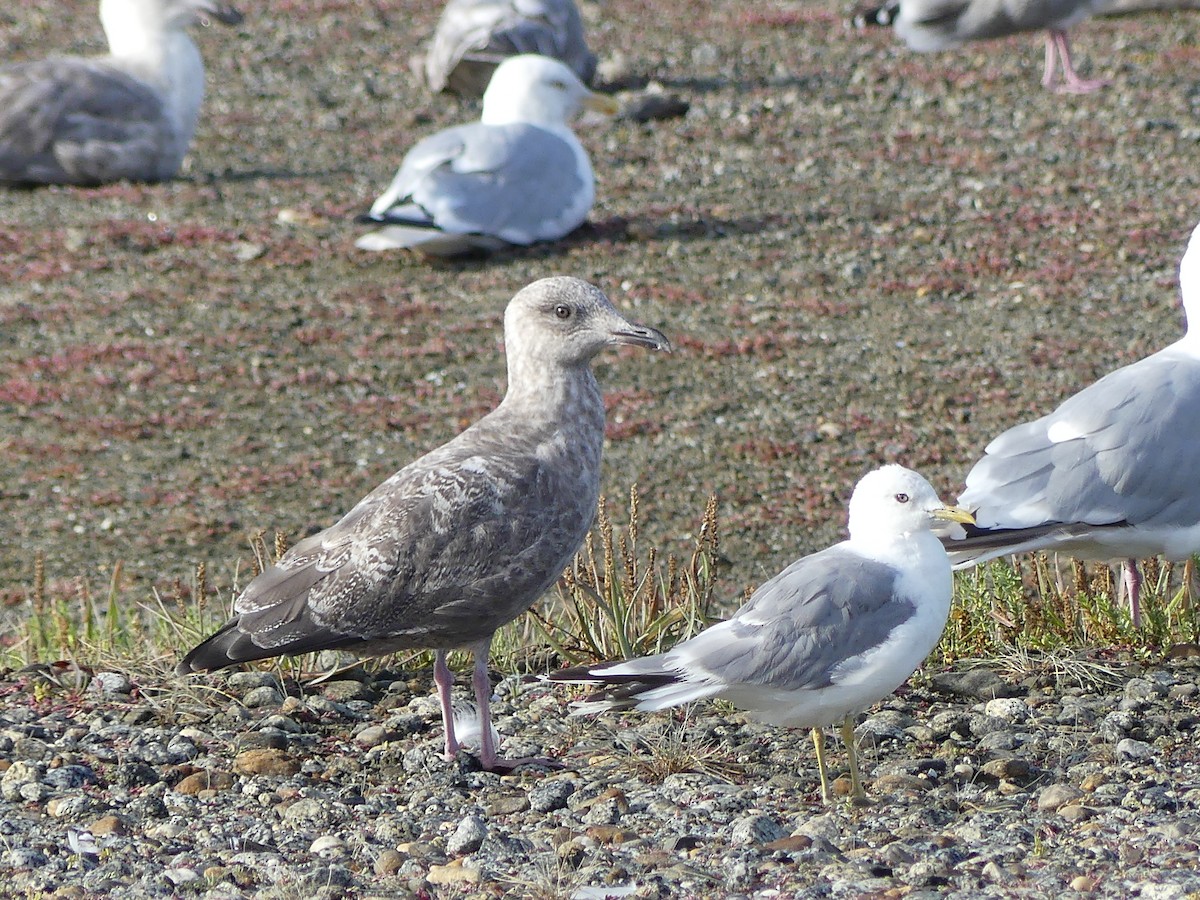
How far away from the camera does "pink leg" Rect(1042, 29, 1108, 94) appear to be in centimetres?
1387

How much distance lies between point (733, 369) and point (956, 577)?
3784 mm

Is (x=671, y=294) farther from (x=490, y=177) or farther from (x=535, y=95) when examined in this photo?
(x=535, y=95)

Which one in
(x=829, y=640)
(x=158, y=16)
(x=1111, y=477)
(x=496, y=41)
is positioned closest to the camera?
(x=829, y=640)

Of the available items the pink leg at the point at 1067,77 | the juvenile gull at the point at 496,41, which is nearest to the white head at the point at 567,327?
the pink leg at the point at 1067,77

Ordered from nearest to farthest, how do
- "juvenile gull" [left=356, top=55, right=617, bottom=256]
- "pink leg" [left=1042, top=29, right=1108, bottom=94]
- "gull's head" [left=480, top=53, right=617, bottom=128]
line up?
"juvenile gull" [left=356, top=55, right=617, bottom=256]
"gull's head" [left=480, top=53, right=617, bottom=128]
"pink leg" [left=1042, top=29, right=1108, bottom=94]

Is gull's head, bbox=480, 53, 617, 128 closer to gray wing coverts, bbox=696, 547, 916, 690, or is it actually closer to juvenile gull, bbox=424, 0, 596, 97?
juvenile gull, bbox=424, 0, 596, 97

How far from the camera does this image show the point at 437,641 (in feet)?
15.9

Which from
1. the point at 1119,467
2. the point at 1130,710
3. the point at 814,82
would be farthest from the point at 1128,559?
the point at 814,82

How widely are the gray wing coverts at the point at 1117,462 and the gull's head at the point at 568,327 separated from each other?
136 cm

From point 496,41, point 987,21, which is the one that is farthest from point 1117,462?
point 496,41

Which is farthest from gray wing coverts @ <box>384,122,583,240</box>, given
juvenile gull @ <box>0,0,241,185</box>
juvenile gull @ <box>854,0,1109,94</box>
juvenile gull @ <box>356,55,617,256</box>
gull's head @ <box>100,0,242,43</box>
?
juvenile gull @ <box>854,0,1109,94</box>

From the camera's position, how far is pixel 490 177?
36.8ft

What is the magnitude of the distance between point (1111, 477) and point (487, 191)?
21.4 ft

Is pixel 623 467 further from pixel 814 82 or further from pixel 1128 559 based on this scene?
pixel 814 82
